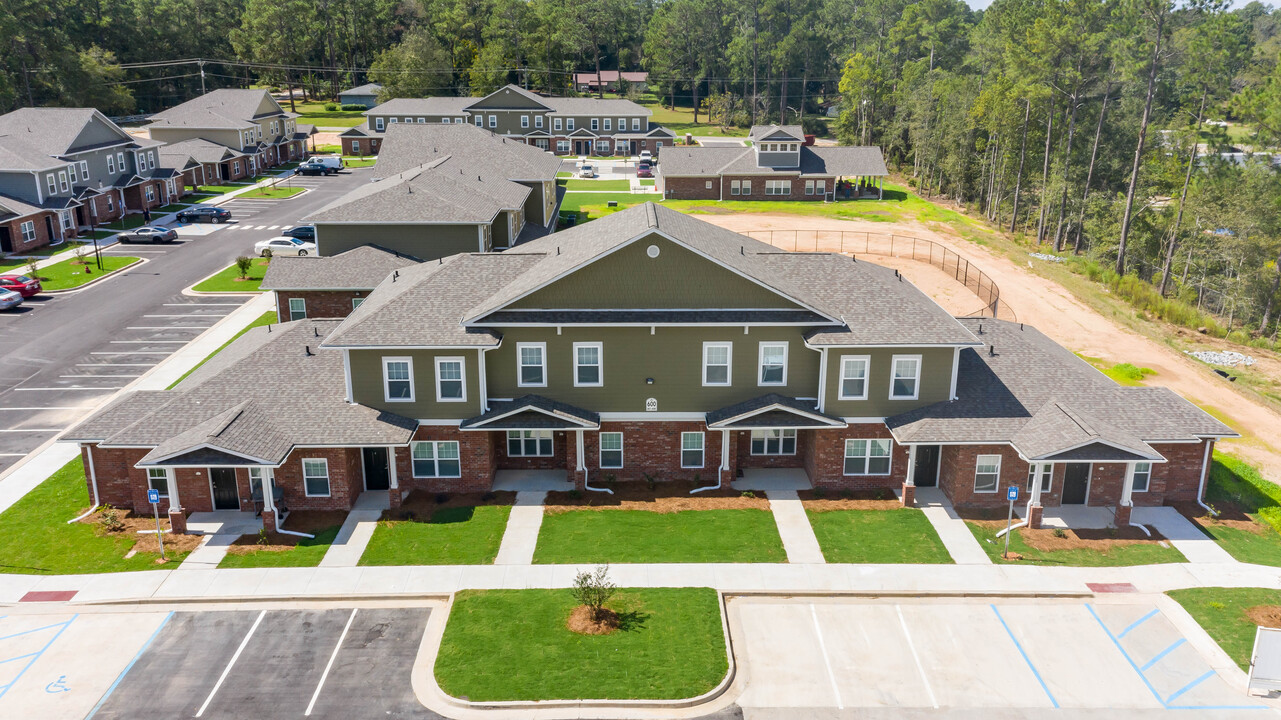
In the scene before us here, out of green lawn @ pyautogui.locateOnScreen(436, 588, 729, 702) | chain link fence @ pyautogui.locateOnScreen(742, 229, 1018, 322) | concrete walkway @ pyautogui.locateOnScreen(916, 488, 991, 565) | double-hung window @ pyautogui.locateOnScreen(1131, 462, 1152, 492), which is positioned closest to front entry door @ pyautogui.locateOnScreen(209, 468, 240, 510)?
green lawn @ pyautogui.locateOnScreen(436, 588, 729, 702)

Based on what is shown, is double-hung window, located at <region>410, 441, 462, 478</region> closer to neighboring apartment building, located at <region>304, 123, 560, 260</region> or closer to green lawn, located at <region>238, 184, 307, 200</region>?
neighboring apartment building, located at <region>304, 123, 560, 260</region>

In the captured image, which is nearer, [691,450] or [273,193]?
[691,450]

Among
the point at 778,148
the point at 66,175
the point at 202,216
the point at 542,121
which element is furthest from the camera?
the point at 542,121

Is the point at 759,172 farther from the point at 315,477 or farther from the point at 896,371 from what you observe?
the point at 315,477

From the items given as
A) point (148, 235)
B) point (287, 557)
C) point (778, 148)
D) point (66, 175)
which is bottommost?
point (287, 557)

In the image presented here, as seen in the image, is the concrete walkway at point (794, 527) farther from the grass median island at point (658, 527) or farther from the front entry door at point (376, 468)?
the front entry door at point (376, 468)

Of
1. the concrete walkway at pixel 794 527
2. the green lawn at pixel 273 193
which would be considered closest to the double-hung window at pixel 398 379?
the concrete walkway at pixel 794 527

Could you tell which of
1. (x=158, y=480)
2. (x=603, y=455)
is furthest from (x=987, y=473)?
(x=158, y=480)

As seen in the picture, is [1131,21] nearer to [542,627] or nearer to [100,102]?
[542,627]
